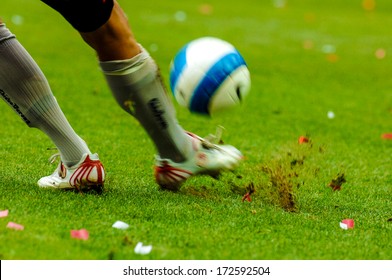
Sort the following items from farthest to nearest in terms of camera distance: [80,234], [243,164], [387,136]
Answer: [387,136]
[243,164]
[80,234]

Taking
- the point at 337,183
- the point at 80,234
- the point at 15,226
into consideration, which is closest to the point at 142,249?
the point at 80,234

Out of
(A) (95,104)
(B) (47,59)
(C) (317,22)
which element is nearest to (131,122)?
(A) (95,104)

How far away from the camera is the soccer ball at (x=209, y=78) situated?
3.83 m

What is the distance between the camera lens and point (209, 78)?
3816 mm

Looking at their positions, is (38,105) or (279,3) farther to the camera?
(279,3)

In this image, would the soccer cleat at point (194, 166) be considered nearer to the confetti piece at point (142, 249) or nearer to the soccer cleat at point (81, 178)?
the soccer cleat at point (81, 178)

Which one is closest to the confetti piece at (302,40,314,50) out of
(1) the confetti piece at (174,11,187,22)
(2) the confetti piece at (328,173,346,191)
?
(1) the confetti piece at (174,11,187,22)

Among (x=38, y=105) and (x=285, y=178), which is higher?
(x=38, y=105)

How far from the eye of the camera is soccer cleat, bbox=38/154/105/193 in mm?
3945

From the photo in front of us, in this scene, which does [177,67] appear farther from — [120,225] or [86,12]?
[120,225]

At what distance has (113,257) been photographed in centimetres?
309

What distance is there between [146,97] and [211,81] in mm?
305

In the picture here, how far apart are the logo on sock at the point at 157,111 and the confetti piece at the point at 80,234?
2.57 feet

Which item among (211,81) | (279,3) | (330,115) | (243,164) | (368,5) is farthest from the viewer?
(368,5)
